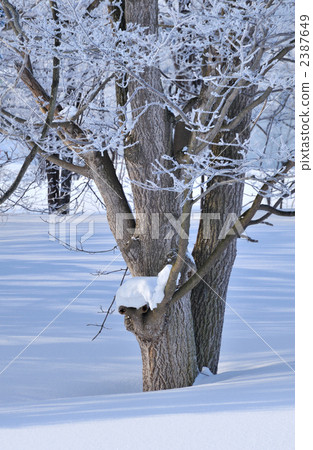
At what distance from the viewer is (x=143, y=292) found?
445 centimetres

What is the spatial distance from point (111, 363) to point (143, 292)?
7.35 ft

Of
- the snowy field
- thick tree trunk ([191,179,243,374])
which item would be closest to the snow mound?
the snowy field

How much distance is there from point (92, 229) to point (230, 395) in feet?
33.2

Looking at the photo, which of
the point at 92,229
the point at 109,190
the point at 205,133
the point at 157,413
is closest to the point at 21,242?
the point at 92,229

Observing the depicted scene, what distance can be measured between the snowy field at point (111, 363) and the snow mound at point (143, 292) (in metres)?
0.67

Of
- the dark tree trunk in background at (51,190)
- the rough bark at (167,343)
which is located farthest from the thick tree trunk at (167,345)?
the dark tree trunk in background at (51,190)

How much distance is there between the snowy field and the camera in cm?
285

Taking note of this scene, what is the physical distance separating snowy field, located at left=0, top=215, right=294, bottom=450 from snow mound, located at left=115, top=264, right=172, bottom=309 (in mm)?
670

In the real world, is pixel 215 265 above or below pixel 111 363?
above

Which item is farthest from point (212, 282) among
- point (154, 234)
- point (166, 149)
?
point (166, 149)

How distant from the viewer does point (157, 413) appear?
3.18 metres

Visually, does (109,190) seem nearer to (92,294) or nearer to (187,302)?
(187,302)

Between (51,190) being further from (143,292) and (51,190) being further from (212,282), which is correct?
(143,292)

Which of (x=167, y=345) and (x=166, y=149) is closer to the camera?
(x=166, y=149)
